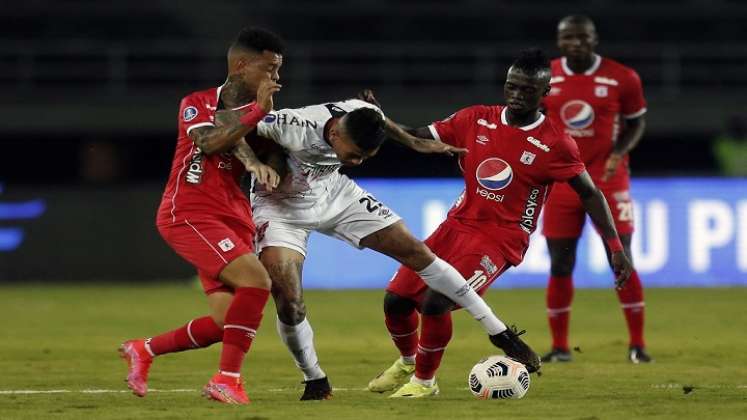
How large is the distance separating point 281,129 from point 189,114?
0.52m

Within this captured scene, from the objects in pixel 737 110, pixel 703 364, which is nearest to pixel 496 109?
pixel 703 364

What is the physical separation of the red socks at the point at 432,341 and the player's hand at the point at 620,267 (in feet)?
3.42

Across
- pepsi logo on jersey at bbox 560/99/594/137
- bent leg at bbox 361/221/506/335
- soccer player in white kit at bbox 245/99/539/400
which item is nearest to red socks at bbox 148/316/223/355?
soccer player in white kit at bbox 245/99/539/400

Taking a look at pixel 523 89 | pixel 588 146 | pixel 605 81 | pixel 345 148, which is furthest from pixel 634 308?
pixel 345 148

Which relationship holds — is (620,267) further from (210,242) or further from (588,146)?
(588,146)

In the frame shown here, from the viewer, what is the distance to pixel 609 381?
8891 millimetres

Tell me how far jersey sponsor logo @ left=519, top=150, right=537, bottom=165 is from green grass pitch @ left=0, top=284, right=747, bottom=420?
140 cm

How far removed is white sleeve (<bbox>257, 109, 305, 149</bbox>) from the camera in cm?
768

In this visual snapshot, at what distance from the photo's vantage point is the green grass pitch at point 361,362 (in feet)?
24.1

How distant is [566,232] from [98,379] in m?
3.67

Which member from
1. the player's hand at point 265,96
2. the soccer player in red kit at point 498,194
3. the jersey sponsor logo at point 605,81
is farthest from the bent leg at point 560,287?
the player's hand at point 265,96

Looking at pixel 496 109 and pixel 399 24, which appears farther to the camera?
pixel 399 24

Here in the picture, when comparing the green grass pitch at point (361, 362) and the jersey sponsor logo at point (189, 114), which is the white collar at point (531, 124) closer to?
the green grass pitch at point (361, 362)

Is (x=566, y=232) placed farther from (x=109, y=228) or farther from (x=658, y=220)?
(x=109, y=228)
